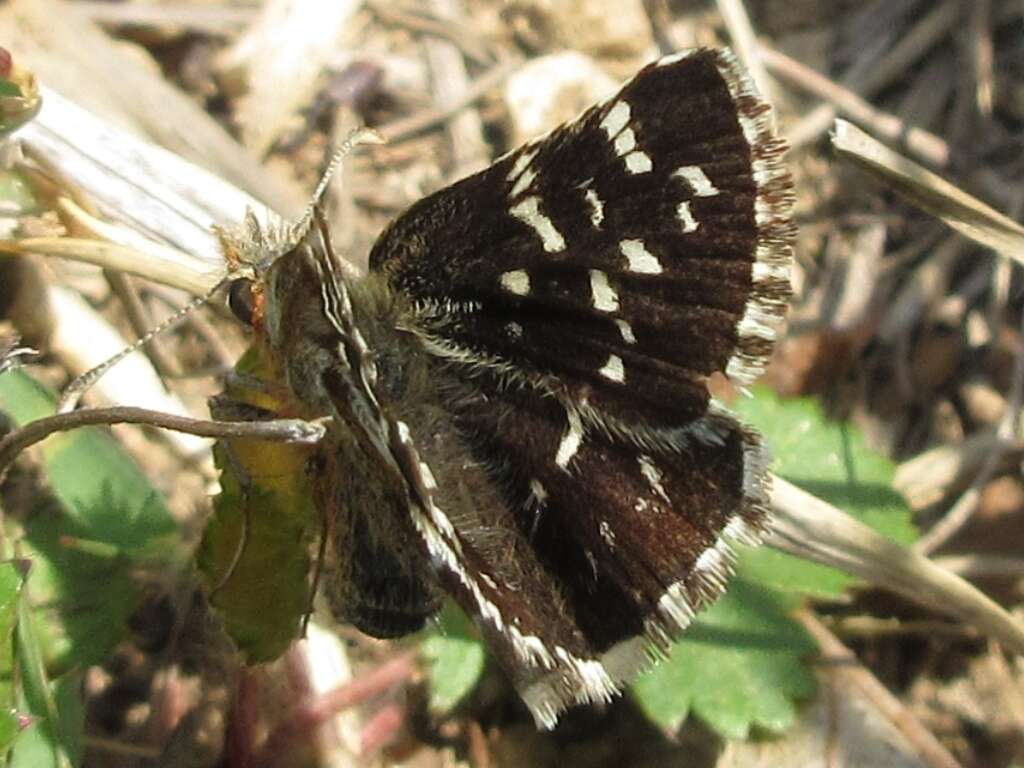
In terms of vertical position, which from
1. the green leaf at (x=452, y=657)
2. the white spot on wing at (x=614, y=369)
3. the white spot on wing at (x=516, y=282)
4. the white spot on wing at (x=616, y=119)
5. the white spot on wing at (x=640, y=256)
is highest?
the white spot on wing at (x=616, y=119)

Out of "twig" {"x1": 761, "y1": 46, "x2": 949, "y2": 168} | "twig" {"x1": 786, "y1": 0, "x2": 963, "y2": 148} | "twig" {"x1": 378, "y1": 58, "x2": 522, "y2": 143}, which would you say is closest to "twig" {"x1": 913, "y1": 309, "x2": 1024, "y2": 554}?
"twig" {"x1": 761, "y1": 46, "x2": 949, "y2": 168}

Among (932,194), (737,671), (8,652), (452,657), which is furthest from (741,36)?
(8,652)

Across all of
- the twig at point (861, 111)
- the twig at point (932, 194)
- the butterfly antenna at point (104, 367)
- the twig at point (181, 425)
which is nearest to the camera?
the twig at point (181, 425)

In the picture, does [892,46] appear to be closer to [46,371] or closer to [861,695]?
[861,695]

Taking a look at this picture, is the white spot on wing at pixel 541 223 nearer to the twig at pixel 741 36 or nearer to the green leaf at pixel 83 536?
the green leaf at pixel 83 536

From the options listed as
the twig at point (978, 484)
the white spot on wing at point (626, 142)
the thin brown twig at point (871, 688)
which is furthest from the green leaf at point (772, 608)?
the white spot on wing at point (626, 142)

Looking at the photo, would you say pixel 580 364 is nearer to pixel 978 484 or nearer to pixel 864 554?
pixel 864 554

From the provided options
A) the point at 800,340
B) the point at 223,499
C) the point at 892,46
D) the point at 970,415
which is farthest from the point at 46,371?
the point at 892,46
